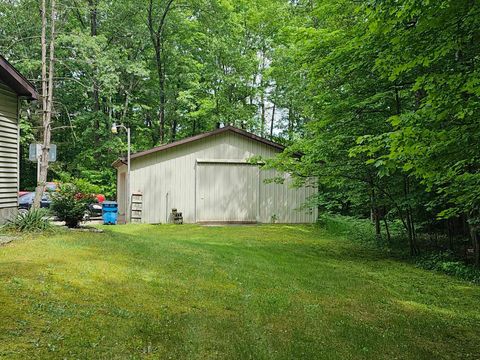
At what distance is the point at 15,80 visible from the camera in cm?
898

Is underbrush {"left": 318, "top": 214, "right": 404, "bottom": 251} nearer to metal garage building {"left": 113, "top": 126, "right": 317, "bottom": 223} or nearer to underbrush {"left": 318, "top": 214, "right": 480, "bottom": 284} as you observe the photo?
underbrush {"left": 318, "top": 214, "right": 480, "bottom": 284}

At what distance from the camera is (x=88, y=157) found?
22.4 m

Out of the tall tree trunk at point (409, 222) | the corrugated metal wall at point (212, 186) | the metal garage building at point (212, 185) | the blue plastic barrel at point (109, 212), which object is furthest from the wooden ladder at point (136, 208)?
the tall tree trunk at point (409, 222)

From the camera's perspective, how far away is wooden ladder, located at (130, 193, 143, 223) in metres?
14.9

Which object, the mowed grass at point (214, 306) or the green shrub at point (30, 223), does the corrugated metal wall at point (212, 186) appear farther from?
the mowed grass at point (214, 306)

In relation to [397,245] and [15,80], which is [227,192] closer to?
[397,245]

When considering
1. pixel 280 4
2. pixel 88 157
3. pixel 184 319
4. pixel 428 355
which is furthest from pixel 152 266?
pixel 280 4

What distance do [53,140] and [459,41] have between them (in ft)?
83.5

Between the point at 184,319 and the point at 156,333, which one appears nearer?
the point at 156,333

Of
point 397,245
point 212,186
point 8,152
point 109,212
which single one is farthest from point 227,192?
point 8,152

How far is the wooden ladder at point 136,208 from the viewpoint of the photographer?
48.8ft

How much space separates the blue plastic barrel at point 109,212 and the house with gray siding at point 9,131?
4546mm

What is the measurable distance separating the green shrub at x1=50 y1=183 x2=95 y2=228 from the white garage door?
6.57 meters

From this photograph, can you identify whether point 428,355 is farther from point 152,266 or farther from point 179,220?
point 179,220
